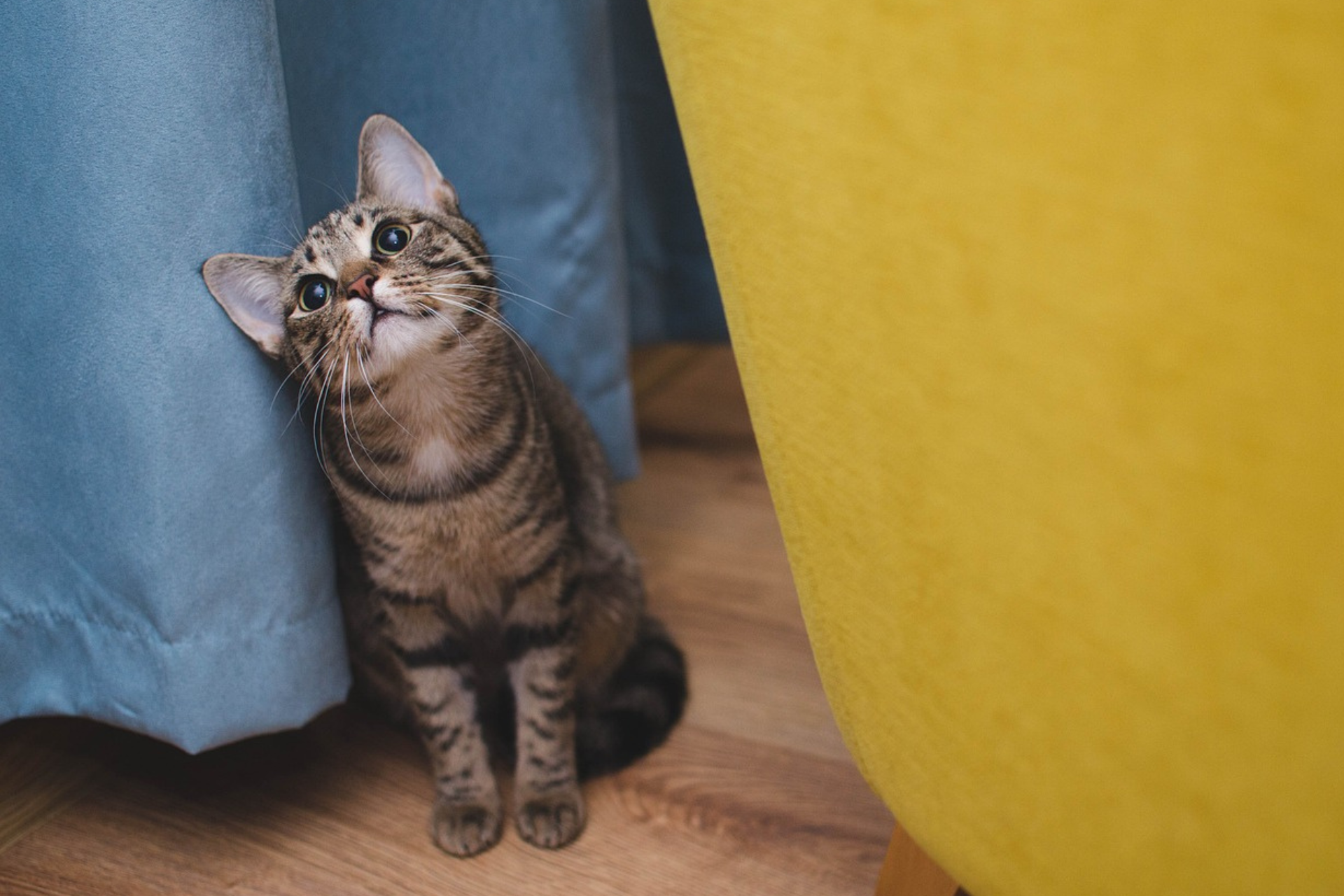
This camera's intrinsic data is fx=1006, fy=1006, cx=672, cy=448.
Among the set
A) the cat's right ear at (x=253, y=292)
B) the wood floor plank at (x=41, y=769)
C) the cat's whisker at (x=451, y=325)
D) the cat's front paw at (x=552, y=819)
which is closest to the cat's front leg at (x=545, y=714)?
the cat's front paw at (x=552, y=819)

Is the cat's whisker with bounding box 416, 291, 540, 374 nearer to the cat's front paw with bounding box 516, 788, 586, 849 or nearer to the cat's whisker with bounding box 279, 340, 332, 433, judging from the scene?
the cat's whisker with bounding box 279, 340, 332, 433

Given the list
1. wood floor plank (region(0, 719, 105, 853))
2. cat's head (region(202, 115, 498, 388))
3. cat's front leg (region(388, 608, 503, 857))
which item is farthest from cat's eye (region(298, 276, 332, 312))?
wood floor plank (region(0, 719, 105, 853))

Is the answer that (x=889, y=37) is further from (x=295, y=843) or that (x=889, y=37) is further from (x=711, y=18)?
(x=295, y=843)

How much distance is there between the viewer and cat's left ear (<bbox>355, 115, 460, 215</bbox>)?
102cm

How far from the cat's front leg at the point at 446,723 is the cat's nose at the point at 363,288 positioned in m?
0.37

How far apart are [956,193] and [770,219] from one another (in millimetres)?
137

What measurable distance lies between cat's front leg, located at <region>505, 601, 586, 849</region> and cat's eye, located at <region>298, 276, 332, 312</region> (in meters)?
0.42

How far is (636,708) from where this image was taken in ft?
4.10

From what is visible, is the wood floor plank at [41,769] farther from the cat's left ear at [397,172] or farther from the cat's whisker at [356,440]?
the cat's left ear at [397,172]

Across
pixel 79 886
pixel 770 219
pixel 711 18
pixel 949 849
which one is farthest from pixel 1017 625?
pixel 79 886

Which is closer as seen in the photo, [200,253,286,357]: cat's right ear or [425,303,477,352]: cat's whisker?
[200,253,286,357]: cat's right ear

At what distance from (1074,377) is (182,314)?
69 centimetres

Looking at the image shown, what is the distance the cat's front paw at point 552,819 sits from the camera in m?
1.10

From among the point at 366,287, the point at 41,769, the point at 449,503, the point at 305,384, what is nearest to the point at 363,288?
the point at 366,287
